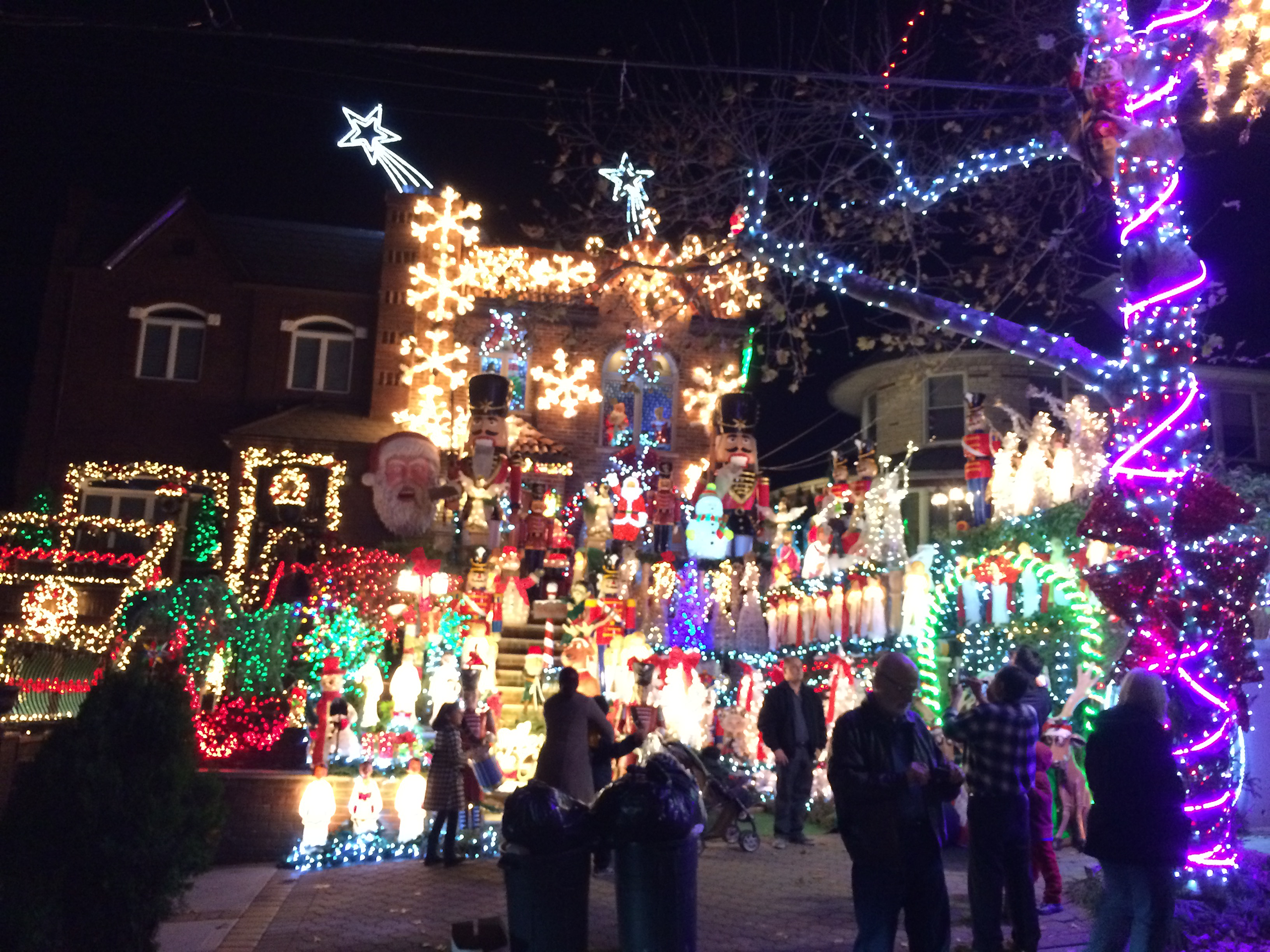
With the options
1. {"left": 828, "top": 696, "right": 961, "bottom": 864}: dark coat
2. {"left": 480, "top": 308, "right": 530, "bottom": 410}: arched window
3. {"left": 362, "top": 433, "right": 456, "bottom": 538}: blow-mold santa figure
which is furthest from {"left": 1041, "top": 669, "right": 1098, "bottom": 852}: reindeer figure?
{"left": 480, "top": 308, "right": 530, "bottom": 410}: arched window

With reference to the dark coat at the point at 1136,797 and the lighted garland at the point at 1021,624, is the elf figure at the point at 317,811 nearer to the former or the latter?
the lighted garland at the point at 1021,624

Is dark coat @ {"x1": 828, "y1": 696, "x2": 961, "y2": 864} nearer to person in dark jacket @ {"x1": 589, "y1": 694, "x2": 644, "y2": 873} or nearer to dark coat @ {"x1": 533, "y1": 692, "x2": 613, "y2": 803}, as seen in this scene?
person in dark jacket @ {"x1": 589, "y1": 694, "x2": 644, "y2": 873}

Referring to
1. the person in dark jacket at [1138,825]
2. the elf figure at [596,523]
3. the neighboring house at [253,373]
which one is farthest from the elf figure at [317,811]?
the neighboring house at [253,373]

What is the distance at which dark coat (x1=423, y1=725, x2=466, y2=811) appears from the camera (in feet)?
29.0

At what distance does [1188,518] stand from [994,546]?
3837 mm

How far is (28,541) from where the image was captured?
18.5 meters

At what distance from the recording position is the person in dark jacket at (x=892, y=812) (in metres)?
4.87

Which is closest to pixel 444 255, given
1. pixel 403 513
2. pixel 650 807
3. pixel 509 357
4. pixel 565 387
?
pixel 509 357

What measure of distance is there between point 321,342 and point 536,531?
8488 mm

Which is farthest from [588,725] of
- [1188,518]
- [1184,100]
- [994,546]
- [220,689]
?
[1184,100]

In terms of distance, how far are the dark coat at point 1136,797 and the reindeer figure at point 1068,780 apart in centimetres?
447

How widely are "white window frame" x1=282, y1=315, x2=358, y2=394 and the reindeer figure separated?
16.5m

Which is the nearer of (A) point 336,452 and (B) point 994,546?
(B) point 994,546

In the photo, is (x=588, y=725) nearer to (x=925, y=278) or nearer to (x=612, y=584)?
(x=925, y=278)
